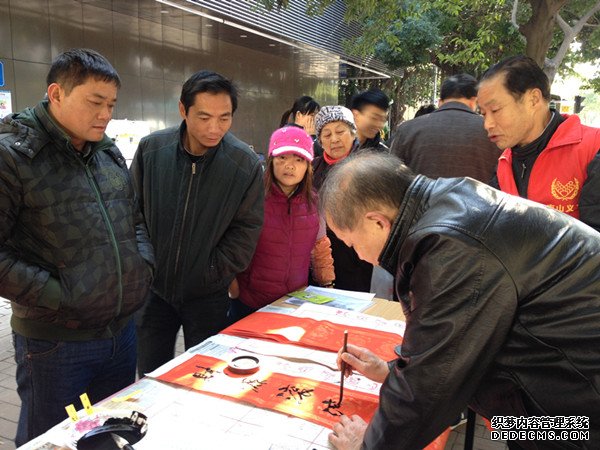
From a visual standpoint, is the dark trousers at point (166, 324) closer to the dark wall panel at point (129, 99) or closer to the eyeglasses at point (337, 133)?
the eyeglasses at point (337, 133)

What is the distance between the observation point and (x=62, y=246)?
160 cm

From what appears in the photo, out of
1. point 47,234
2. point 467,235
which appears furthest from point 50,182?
point 467,235

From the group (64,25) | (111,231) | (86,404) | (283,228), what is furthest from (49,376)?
(64,25)

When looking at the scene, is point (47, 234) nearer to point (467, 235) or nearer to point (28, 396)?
point (28, 396)

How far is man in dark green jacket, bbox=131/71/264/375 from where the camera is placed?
2154 mm

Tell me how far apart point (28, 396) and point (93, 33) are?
5.47 m

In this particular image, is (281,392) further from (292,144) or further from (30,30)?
(30,30)

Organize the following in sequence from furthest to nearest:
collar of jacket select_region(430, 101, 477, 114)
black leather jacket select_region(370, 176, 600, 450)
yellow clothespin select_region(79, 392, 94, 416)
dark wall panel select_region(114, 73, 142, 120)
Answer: dark wall panel select_region(114, 73, 142, 120), collar of jacket select_region(430, 101, 477, 114), yellow clothespin select_region(79, 392, 94, 416), black leather jacket select_region(370, 176, 600, 450)

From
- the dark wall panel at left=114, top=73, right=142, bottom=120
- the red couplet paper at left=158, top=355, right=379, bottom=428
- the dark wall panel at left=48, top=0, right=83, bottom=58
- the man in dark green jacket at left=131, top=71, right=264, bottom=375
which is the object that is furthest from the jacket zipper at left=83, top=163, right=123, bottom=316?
the dark wall panel at left=114, top=73, right=142, bottom=120

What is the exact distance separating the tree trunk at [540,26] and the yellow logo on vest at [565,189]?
16.9 feet

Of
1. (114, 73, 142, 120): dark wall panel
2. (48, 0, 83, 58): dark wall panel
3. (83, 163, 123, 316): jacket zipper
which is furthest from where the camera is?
(114, 73, 142, 120): dark wall panel

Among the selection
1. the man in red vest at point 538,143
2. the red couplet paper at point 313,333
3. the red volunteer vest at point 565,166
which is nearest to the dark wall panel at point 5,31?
the red couplet paper at point 313,333

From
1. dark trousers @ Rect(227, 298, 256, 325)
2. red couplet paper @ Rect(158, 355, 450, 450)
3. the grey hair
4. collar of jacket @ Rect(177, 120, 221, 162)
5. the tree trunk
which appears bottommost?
dark trousers @ Rect(227, 298, 256, 325)

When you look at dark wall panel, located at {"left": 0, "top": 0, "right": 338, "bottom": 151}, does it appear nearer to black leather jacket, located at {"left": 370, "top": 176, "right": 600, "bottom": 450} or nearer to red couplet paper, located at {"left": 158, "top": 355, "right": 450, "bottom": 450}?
red couplet paper, located at {"left": 158, "top": 355, "right": 450, "bottom": 450}
